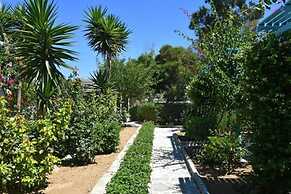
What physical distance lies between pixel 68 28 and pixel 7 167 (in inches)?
240

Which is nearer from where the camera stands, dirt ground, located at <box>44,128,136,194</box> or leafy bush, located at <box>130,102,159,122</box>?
dirt ground, located at <box>44,128,136,194</box>

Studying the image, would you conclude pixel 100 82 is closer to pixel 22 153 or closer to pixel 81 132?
pixel 81 132

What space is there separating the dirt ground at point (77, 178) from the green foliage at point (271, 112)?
337 cm

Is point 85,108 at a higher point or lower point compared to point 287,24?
lower

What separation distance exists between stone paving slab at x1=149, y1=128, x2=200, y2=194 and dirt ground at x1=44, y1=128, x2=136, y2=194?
1242mm

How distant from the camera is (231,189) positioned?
9070mm

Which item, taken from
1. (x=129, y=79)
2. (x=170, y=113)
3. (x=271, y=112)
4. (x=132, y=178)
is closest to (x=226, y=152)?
(x=132, y=178)

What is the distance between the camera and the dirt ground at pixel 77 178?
912 cm

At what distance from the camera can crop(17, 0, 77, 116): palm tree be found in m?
12.8

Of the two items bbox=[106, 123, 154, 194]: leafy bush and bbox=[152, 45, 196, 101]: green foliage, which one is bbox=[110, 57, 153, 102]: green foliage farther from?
bbox=[106, 123, 154, 194]: leafy bush

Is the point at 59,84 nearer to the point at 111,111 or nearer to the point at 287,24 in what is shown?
the point at 111,111

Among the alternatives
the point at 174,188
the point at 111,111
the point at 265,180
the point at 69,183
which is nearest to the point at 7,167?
the point at 69,183

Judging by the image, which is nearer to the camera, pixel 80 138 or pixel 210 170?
pixel 210 170

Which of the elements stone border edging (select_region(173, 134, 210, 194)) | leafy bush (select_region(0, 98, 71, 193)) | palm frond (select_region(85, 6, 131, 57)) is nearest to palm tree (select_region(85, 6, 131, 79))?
palm frond (select_region(85, 6, 131, 57))
